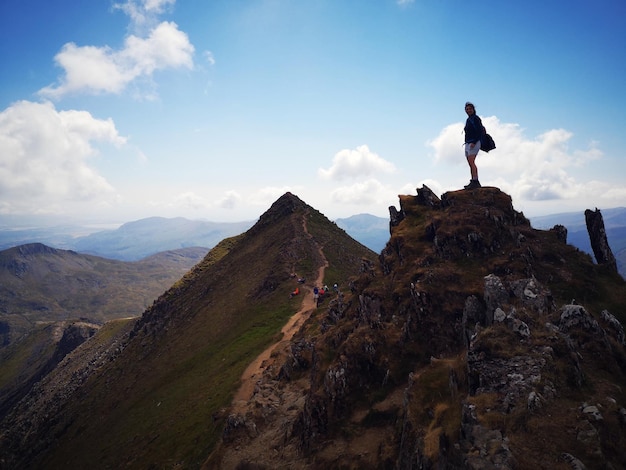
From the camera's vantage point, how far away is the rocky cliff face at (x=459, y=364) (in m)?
15.7

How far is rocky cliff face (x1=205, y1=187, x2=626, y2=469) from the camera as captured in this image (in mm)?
15711

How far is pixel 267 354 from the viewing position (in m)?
60.0

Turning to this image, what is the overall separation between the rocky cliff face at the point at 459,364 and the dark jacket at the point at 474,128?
8131 millimetres

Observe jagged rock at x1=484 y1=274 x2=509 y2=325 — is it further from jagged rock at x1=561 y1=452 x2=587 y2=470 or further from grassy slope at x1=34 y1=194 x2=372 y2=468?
grassy slope at x1=34 y1=194 x2=372 y2=468

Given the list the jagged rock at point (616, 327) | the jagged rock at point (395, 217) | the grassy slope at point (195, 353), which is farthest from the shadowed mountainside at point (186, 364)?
the jagged rock at point (616, 327)

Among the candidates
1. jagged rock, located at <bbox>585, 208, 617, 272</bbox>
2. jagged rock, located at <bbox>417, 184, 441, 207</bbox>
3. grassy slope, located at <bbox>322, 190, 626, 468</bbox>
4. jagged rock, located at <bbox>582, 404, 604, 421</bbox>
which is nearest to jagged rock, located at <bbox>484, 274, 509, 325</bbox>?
grassy slope, located at <bbox>322, 190, 626, 468</bbox>

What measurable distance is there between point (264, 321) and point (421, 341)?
50038 millimetres

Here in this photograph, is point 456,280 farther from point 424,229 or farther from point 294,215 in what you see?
point 294,215

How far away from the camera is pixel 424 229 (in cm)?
3956

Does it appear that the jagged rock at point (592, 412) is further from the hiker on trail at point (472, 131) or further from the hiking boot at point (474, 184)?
the hiking boot at point (474, 184)

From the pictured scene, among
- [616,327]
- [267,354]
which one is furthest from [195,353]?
[616,327]

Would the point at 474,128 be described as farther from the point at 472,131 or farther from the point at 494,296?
the point at 494,296

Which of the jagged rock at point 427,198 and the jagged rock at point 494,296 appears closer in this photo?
the jagged rock at point 494,296

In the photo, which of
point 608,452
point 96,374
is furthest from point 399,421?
point 96,374
